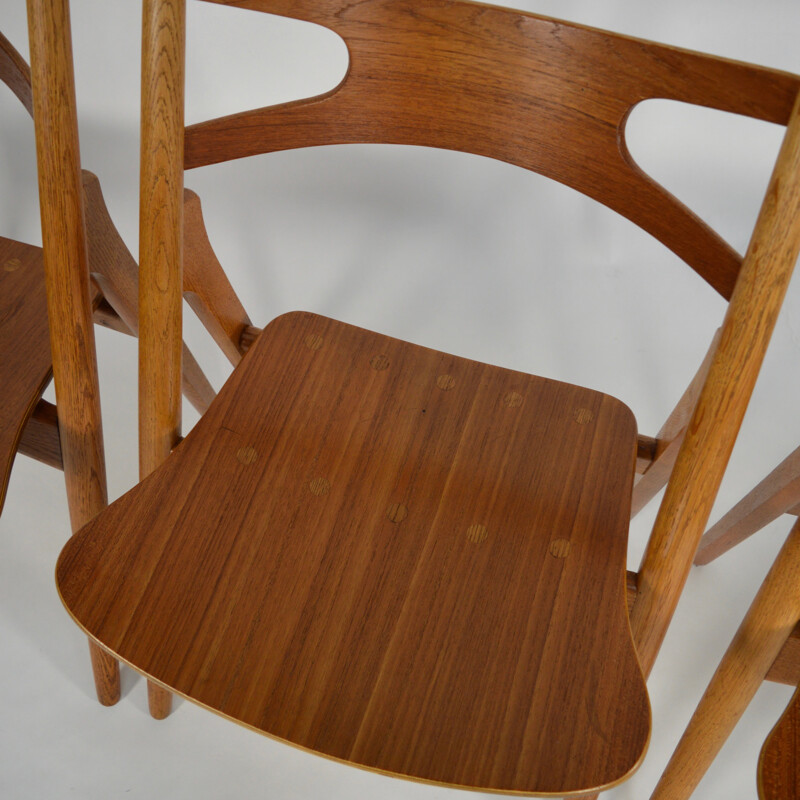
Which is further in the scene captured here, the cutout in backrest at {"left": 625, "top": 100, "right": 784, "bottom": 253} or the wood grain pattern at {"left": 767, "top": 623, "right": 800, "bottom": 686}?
the cutout in backrest at {"left": 625, "top": 100, "right": 784, "bottom": 253}

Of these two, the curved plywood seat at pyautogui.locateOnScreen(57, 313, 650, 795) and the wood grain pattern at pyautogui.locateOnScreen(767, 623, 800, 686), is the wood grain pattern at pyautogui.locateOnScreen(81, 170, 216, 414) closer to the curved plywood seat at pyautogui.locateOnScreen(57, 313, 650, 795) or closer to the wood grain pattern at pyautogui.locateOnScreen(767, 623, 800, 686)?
the curved plywood seat at pyautogui.locateOnScreen(57, 313, 650, 795)

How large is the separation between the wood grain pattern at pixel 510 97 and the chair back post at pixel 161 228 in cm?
5

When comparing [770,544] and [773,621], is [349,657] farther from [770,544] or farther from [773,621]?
[770,544]

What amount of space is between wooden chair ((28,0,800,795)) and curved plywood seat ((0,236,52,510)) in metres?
0.11

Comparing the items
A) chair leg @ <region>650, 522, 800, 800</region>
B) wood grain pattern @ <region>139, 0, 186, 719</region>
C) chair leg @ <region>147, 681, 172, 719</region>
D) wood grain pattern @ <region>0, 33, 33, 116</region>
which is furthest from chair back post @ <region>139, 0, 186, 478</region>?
chair leg @ <region>650, 522, 800, 800</region>

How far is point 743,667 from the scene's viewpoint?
2.87ft

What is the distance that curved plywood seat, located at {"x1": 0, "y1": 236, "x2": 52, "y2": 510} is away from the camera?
0.92 m

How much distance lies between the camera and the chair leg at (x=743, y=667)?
813mm

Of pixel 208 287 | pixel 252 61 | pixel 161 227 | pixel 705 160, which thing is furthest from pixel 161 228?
pixel 705 160

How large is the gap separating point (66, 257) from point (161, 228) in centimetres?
9

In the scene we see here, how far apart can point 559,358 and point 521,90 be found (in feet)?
2.62

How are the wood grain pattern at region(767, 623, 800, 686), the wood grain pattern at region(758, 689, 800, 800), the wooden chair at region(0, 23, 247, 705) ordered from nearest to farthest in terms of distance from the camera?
the wood grain pattern at region(758, 689, 800, 800)
the wood grain pattern at region(767, 623, 800, 686)
the wooden chair at region(0, 23, 247, 705)

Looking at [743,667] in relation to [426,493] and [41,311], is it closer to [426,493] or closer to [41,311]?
[426,493]

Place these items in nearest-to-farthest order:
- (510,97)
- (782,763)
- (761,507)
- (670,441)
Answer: (782,763) < (510,97) < (670,441) < (761,507)
